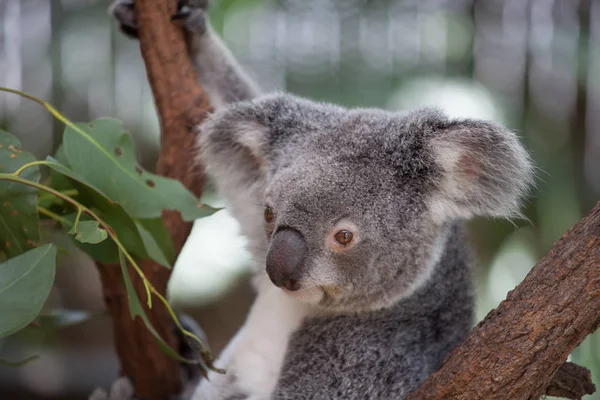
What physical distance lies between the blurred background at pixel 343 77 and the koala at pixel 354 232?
1.99m

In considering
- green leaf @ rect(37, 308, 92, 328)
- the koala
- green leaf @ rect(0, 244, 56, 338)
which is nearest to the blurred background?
green leaf @ rect(37, 308, 92, 328)

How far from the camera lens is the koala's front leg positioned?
7.03 ft

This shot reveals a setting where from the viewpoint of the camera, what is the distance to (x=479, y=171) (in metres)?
1.69

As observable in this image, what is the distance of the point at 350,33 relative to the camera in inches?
168

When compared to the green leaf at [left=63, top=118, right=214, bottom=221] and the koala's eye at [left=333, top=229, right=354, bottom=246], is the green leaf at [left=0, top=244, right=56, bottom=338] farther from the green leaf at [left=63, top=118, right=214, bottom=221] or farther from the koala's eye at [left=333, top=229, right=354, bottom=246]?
the koala's eye at [left=333, top=229, right=354, bottom=246]

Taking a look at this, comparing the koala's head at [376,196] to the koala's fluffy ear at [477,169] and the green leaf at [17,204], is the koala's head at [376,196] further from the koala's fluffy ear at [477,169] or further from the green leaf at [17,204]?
the green leaf at [17,204]

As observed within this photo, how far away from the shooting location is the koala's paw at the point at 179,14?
84.1 inches

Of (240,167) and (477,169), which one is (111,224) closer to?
(240,167)

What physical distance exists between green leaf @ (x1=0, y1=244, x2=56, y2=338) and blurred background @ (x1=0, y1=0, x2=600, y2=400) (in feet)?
8.07

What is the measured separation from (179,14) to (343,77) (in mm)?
2255

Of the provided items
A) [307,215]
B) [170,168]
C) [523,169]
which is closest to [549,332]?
[523,169]

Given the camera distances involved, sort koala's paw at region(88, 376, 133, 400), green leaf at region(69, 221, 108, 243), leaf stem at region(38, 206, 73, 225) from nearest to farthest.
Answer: green leaf at region(69, 221, 108, 243) → leaf stem at region(38, 206, 73, 225) → koala's paw at region(88, 376, 133, 400)

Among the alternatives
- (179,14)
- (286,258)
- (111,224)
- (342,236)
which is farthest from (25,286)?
→ (179,14)

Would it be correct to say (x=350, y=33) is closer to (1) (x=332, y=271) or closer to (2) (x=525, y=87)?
(2) (x=525, y=87)
